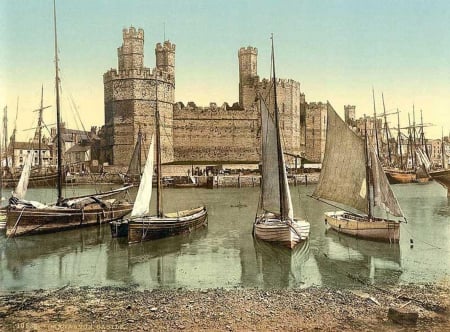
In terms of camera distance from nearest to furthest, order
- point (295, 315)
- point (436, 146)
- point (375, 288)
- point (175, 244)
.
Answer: point (295, 315) < point (375, 288) < point (175, 244) < point (436, 146)

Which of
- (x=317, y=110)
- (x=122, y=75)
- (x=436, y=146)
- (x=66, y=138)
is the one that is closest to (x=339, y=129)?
(x=122, y=75)

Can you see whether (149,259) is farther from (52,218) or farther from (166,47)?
(166,47)

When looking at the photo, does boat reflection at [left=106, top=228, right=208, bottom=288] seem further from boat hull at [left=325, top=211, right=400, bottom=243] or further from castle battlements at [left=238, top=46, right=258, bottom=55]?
castle battlements at [left=238, top=46, right=258, bottom=55]

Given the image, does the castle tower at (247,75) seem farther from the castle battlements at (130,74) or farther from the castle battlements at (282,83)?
the castle battlements at (130,74)

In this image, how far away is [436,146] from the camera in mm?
107750

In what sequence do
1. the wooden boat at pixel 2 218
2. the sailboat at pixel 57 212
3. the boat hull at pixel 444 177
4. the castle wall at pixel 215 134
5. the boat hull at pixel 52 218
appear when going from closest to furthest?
the boat hull at pixel 52 218 < the sailboat at pixel 57 212 < the wooden boat at pixel 2 218 < the boat hull at pixel 444 177 < the castle wall at pixel 215 134

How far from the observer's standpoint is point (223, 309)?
12.0m

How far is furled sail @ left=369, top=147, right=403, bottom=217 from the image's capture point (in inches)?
831

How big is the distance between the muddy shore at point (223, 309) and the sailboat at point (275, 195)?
19.4ft

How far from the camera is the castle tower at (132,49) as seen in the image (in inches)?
2291

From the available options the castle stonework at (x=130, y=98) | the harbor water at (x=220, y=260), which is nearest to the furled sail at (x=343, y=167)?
the harbor water at (x=220, y=260)

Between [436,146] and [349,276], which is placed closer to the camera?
[349,276]

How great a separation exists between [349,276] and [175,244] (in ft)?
27.0

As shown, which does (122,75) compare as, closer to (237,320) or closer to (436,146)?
(237,320)
